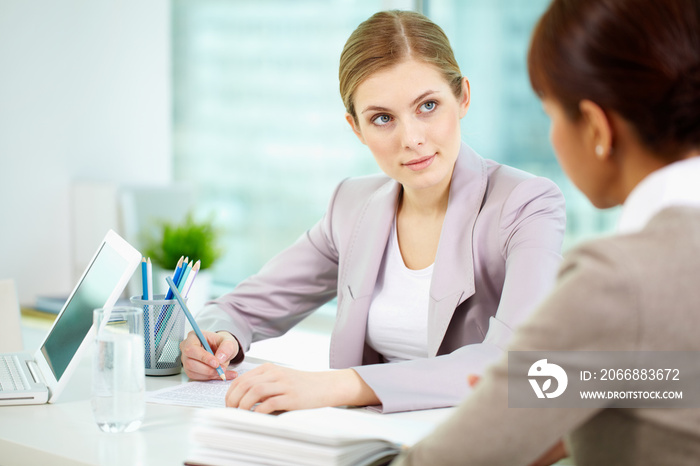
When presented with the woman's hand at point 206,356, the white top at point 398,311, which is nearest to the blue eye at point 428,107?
the white top at point 398,311

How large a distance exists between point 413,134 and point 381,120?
Result: 4.0 inches

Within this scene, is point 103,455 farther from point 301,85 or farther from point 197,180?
point 197,180

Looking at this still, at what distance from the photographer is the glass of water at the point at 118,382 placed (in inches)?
42.6

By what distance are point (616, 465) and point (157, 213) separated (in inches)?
124

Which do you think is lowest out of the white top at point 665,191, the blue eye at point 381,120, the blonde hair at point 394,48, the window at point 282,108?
the white top at point 665,191

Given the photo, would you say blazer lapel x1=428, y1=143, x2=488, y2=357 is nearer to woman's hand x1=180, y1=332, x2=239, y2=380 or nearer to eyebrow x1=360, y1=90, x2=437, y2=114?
eyebrow x1=360, y1=90, x2=437, y2=114

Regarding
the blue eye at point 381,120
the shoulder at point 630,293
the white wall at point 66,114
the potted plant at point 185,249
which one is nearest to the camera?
the shoulder at point 630,293

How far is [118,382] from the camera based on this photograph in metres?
1.09

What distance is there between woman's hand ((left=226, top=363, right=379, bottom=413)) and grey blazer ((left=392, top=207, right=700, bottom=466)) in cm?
38

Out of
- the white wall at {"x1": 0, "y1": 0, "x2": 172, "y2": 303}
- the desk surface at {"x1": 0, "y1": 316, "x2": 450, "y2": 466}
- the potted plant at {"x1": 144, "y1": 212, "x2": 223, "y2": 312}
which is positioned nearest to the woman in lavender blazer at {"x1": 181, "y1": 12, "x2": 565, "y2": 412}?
the desk surface at {"x1": 0, "y1": 316, "x2": 450, "y2": 466}

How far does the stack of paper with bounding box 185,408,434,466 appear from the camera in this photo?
0.86 metres

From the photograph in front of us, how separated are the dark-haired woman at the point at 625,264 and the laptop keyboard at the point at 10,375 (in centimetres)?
84

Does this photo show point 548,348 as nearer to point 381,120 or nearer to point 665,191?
point 665,191

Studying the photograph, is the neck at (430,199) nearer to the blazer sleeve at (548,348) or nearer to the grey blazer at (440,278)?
the grey blazer at (440,278)
